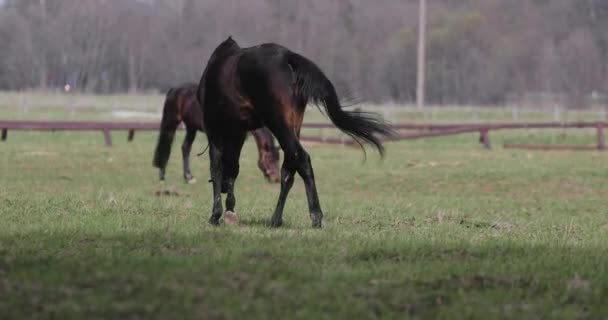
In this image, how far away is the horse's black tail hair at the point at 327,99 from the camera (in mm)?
8672

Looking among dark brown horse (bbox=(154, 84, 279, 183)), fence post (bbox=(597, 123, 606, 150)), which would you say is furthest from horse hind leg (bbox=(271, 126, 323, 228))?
fence post (bbox=(597, 123, 606, 150))

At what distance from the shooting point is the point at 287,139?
8.62 metres

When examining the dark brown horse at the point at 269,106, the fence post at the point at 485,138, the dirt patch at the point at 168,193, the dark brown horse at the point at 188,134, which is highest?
the dark brown horse at the point at 269,106

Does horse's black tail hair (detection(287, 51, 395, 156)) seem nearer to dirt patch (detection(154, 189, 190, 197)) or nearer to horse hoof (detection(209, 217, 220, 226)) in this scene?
horse hoof (detection(209, 217, 220, 226))

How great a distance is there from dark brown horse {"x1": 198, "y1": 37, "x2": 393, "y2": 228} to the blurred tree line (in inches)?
1874

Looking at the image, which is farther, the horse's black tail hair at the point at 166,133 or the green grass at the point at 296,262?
the horse's black tail hair at the point at 166,133

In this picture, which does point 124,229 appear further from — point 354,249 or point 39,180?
point 39,180

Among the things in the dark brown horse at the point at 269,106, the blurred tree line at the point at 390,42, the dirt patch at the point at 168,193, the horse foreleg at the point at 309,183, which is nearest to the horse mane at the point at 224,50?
the dark brown horse at the point at 269,106

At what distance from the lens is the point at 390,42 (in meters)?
83.8

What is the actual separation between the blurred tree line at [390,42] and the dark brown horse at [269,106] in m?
47.6

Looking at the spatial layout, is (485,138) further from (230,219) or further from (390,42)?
(390,42)

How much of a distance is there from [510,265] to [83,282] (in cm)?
297

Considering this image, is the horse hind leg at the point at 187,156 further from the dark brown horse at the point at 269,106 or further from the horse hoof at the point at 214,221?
the horse hoof at the point at 214,221

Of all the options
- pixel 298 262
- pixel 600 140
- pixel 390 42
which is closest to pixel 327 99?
pixel 298 262
